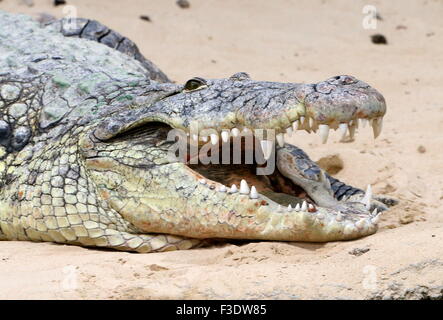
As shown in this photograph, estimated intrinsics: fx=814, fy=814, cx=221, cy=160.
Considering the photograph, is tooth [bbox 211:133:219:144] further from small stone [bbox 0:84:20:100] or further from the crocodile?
small stone [bbox 0:84:20:100]

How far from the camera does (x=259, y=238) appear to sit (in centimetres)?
389

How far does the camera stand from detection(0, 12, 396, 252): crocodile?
382 centimetres

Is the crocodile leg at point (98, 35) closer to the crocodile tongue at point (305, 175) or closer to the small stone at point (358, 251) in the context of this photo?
the crocodile tongue at point (305, 175)

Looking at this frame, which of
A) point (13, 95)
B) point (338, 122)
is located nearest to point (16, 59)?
point (13, 95)

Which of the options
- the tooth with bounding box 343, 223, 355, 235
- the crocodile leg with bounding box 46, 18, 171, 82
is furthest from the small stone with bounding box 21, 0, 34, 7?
the tooth with bounding box 343, 223, 355, 235

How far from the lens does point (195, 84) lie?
4.20 meters

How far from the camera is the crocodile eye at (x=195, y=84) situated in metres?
4.18

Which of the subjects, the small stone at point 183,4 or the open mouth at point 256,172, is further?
the small stone at point 183,4

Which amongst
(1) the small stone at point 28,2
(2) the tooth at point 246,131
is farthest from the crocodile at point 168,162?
(1) the small stone at point 28,2

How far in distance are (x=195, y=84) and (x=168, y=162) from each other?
439 mm

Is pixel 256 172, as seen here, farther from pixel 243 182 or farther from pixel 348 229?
pixel 348 229

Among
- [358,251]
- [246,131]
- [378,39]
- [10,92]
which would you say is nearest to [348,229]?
[358,251]
